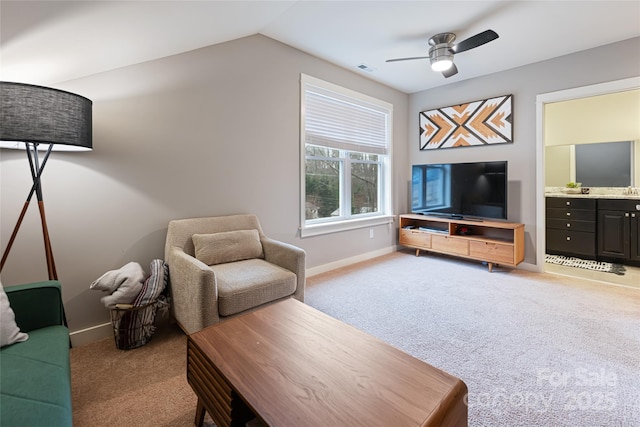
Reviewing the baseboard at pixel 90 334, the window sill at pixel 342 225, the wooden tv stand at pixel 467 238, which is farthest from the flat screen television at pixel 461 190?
the baseboard at pixel 90 334

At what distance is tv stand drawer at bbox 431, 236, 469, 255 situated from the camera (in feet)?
12.7

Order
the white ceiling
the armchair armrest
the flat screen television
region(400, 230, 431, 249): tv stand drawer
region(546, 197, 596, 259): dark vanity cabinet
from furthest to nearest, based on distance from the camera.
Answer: region(400, 230, 431, 249): tv stand drawer < region(546, 197, 596, 259): dark vanity cabinet < the flat screen television < the armchair armrest < the white ceiling

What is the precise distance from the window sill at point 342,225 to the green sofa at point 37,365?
230 centimetres

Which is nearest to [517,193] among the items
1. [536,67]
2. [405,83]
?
[536,67]

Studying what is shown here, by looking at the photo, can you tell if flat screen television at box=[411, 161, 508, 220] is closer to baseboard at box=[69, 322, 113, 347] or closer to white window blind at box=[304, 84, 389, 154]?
Answer: white window blind at box=[304, 84, 389, 154]

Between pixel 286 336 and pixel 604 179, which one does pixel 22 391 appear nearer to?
pixel 286 336

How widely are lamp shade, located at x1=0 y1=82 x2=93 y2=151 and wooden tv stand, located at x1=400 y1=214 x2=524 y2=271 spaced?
4026 millimetres

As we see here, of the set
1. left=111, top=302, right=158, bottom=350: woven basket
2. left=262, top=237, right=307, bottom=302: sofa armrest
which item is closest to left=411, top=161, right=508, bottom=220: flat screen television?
left=262, top=237, right=307, bottom=302: sofa armrest

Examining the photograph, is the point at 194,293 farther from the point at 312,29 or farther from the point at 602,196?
the point at 602,196

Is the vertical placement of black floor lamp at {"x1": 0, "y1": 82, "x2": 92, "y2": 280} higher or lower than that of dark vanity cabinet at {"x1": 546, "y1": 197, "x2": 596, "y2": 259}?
higher

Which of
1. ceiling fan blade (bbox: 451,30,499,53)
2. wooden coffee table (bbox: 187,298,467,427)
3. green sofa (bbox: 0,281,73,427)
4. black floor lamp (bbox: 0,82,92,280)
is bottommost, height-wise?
wooden coffee table (bbox: 187,298,467,427)

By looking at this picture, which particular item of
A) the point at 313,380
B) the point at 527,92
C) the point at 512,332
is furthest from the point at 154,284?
the point at 527,92

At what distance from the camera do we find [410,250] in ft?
15.7

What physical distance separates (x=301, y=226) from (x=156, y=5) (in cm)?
230
